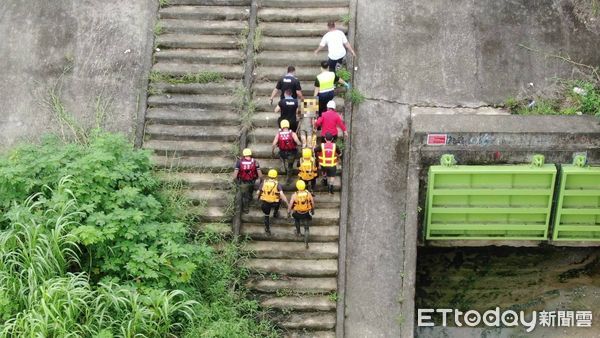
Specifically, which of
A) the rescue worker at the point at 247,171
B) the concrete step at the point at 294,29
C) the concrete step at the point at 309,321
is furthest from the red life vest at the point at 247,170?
the concrete step at the point at 294,29

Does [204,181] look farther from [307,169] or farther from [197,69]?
[197,69]

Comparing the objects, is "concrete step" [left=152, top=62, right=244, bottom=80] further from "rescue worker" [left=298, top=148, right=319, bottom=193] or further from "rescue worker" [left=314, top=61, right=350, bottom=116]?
"rescue worker" [left=298, top=148, right=319, bottom=193]

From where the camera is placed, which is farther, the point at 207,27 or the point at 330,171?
the point at 207,27

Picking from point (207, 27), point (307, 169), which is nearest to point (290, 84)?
point (307, 169)

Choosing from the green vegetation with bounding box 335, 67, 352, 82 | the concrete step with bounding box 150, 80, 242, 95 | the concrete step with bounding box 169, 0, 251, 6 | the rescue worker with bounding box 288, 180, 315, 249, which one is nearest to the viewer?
the rescue worker with bounding box 288, 180, 315, 249

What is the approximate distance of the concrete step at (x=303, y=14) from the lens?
12523 mm

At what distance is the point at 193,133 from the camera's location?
11812 millimetres

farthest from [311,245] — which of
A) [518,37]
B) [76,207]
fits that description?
[518,37]

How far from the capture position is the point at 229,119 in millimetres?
11844

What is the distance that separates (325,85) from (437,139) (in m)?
1.87

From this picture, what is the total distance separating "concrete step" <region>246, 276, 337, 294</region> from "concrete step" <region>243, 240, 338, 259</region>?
374mm

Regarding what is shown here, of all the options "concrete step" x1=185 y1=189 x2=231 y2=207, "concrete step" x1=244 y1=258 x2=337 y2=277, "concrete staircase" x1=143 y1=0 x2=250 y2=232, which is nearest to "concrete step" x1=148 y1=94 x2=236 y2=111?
"concrete staircase" x1=143 y1=0 x2=250 y2=232

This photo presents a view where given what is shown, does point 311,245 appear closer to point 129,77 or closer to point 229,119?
point 229,119

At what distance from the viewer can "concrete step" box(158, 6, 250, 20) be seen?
12711mm
